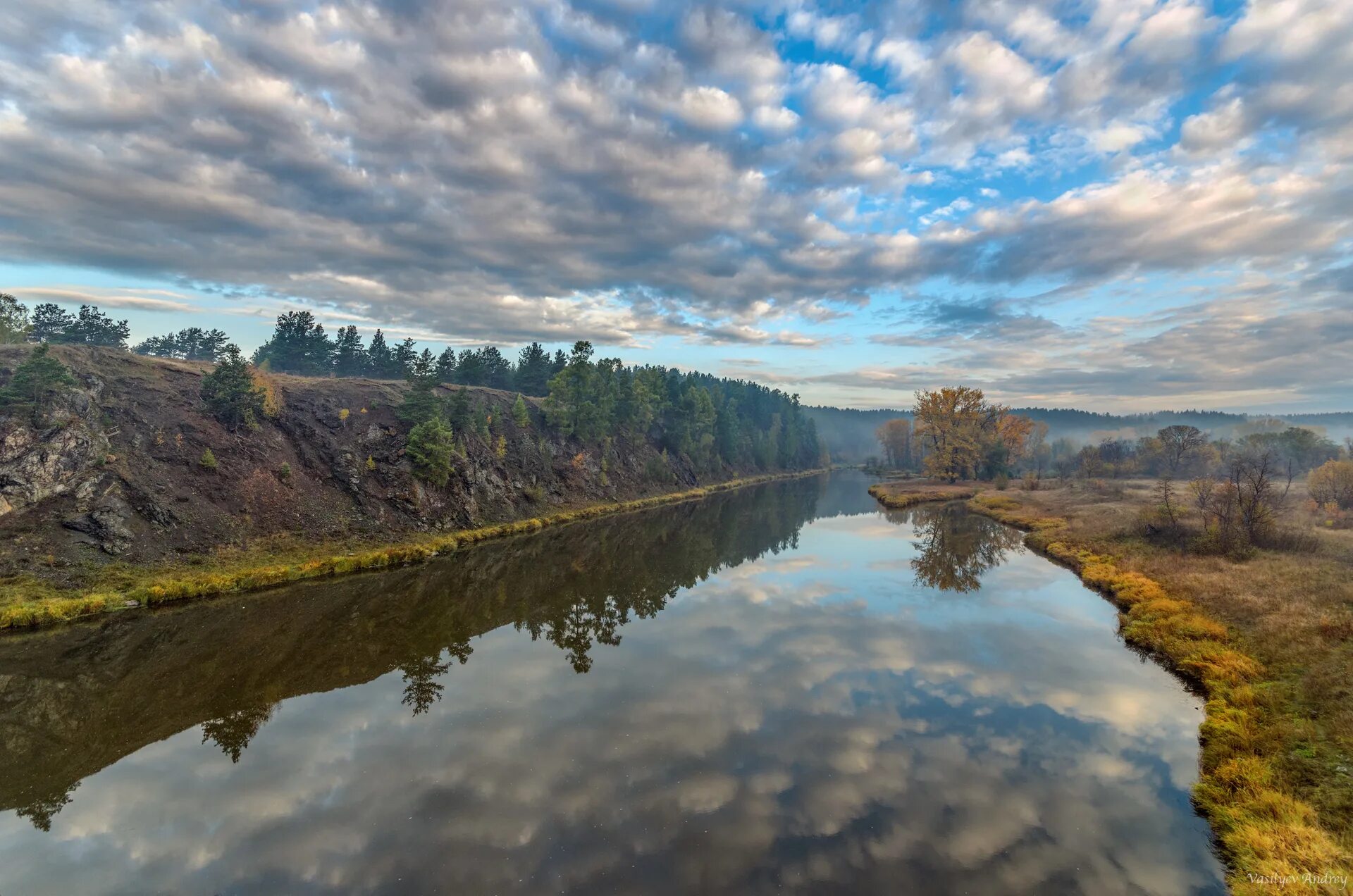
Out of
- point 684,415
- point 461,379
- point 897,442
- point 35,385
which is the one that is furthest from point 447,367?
point 897,442

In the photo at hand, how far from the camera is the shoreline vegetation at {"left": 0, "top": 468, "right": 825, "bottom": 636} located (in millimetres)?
26156

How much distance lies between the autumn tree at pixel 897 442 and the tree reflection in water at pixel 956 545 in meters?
107

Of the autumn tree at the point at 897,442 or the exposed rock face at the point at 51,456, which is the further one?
the autumn tree at the point at 897,442

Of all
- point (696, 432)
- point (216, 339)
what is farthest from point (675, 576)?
point (216, 339)

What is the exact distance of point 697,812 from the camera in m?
14.2

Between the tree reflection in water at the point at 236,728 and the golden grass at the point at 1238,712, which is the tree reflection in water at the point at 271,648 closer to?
the tree reflection in water at the point at 236,728

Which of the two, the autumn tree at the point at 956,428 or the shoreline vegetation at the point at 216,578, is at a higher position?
the autumn tree at the point at 956,428

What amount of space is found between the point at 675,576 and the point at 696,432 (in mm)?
83968

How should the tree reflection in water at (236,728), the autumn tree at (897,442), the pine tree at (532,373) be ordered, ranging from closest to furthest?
the tree reflection in water at (236,728) < the pine tree at (532,373) < the autumn tree at (897,442)

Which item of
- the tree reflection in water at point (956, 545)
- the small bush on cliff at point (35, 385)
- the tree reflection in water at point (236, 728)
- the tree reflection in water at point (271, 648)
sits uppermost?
the small bush on cliff at point (35, 385)

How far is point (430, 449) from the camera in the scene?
5231cm

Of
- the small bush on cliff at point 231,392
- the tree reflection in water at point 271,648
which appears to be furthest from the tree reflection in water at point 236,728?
the small bush on cliff at point 231,392

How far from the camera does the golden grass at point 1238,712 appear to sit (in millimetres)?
11812

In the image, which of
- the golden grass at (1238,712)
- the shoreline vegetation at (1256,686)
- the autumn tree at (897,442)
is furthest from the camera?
the autumn tree at (897,442)
